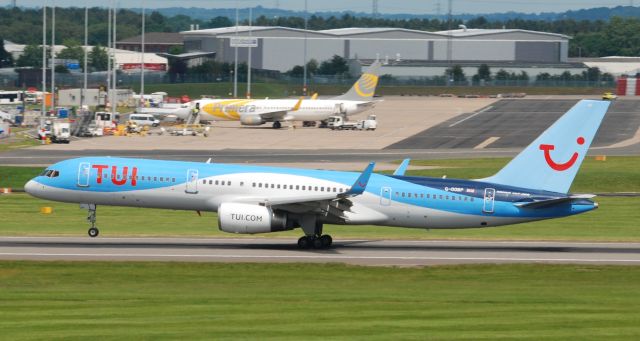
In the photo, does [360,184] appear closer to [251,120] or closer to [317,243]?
[317,243]

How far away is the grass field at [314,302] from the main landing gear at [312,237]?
232 inches

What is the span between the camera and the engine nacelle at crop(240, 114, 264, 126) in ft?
484

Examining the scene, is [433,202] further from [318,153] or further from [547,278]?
[318,153]

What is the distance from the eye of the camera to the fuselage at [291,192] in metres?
51.2

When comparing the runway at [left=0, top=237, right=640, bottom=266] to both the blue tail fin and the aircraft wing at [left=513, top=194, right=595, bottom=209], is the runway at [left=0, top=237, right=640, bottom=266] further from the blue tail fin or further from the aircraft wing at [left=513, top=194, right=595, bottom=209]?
the blue tail fin

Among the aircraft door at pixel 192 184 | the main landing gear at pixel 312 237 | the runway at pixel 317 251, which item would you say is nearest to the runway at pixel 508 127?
the runway at pixel 317 251

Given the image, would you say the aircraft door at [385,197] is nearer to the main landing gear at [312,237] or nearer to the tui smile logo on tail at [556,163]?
the main landing gear at [312,237]

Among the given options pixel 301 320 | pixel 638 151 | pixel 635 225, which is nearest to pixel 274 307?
pixel 301 320

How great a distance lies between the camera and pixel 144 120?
15088 centimetres

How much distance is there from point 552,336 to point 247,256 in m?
20.3

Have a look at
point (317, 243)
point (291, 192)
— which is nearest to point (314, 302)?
point (317, 243)

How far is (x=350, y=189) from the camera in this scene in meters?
48.7

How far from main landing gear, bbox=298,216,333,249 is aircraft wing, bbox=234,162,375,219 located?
61 cm

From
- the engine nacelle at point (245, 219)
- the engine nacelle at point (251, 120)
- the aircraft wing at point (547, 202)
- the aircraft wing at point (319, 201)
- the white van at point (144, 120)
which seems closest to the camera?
the aircraft wing at point (319, 201)
